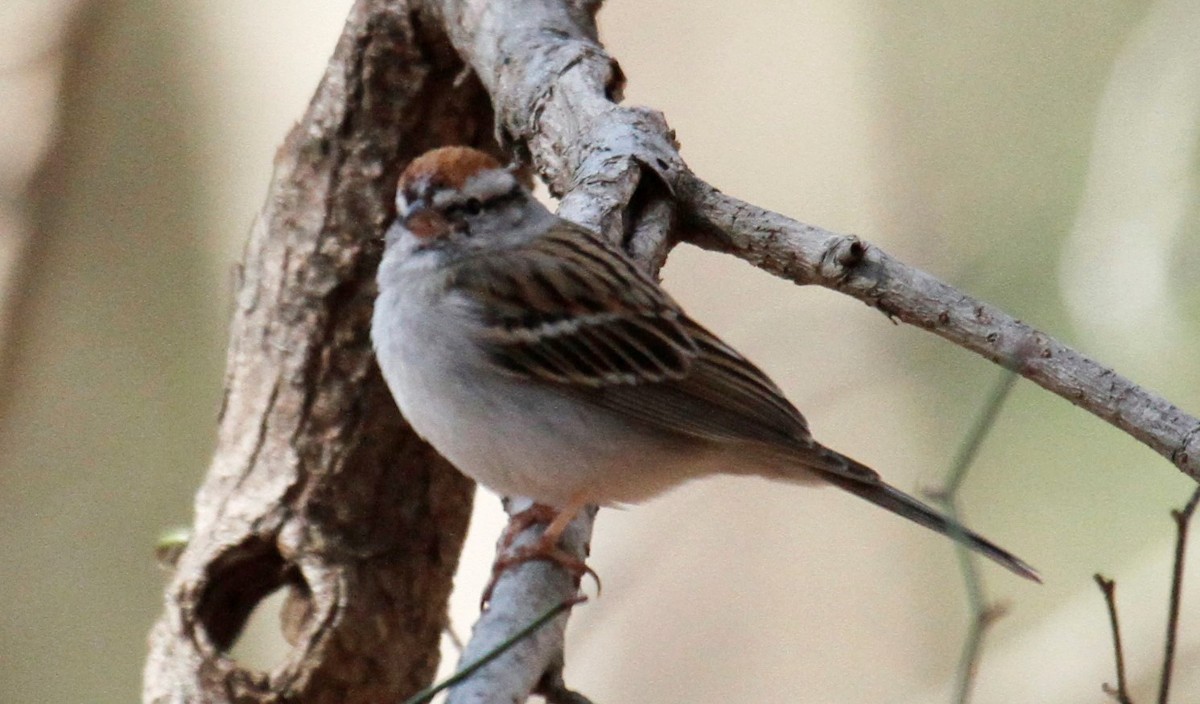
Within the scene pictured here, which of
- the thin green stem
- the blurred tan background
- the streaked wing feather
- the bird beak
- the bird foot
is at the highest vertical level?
the blurred tan background

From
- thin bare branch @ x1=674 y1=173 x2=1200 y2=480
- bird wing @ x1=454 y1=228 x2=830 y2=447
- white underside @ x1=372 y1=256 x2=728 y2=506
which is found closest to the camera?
thin bare branch @ x1=674 y1=173 x2=1200 y2=480

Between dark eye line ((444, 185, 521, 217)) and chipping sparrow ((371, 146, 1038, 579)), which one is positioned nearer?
chipping sparrow ((371, 146, 1038, 579))

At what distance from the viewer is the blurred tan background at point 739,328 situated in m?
4.75

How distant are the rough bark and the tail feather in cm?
129

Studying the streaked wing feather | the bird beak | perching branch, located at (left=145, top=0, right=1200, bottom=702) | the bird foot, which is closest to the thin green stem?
the bird foot

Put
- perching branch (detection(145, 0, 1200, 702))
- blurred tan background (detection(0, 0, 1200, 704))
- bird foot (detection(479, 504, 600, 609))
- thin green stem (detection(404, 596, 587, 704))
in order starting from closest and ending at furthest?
thin green stem (detection(404, 596, 587, 704)), bird foot (detection(479, 504, 600, 609)), perching branch (detection(145, 0, 1200, 702)), blurred tan background (detection(0, 0, 1200, 704))

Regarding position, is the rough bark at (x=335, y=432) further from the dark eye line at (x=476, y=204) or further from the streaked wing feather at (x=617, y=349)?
the streaked wing feather at (x=617, y=349)

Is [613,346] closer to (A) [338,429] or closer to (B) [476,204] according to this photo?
(B) [476,204]

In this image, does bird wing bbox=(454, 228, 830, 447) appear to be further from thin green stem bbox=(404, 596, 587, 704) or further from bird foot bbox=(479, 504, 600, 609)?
thin green stem bbox=(404, 596, 587, 704)

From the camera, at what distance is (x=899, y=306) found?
2295mm

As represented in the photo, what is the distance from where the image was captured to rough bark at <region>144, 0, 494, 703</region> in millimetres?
3346

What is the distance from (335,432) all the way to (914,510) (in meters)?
1.51

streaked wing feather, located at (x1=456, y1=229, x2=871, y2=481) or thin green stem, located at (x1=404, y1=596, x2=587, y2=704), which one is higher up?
streaked wing feather, located at (x1=456, y1=229, x2=871, y2=481)

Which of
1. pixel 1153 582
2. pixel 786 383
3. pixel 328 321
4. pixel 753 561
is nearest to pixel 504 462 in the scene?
pixel 328 321
